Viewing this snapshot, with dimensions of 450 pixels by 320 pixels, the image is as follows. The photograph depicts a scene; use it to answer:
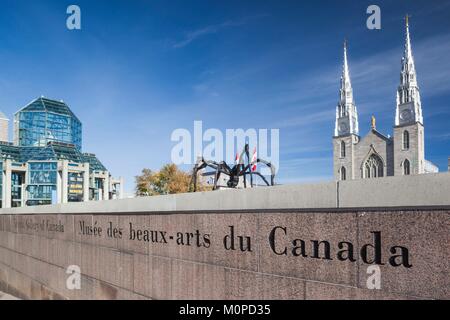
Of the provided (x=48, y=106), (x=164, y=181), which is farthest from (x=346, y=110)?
(x=48, y=106)

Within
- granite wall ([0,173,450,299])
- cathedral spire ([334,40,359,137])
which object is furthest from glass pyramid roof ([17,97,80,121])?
granite wall ([0,173,450,299])

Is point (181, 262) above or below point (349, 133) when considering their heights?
below

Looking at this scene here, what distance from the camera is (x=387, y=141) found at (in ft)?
256

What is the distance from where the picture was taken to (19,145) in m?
66.2

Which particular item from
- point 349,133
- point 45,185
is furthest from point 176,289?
point 349,133

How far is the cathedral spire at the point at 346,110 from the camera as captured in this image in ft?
293

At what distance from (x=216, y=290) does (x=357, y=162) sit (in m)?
84.2

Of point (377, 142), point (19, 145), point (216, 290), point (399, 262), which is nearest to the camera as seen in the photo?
point (399, 262)

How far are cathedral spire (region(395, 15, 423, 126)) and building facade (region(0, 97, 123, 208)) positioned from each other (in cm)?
6217

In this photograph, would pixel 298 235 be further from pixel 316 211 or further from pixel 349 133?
pixel 349 133

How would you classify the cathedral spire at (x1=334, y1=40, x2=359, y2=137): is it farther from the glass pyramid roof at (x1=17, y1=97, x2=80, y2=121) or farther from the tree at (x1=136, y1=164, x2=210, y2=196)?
the glass pyramid roof at (x1=17, y1=97, x2=80, y2=121)

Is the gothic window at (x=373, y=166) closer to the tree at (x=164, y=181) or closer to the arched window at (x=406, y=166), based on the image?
→ the arched window at (x=406, y=166)

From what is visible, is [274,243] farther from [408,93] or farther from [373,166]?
[408,93]

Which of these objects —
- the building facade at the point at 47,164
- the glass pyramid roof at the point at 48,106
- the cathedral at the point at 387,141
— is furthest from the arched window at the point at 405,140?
the glass pyramid roof at the point at 48,106
